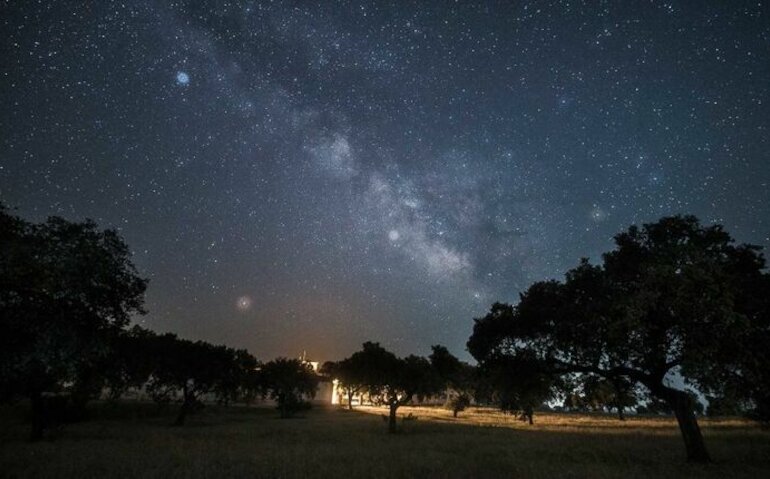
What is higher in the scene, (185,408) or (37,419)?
(37,419)

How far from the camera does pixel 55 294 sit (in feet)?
59.1

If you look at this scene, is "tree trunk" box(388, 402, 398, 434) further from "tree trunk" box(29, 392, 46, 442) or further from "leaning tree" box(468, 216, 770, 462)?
"tree trunk" box(29, 392, 46, 442)

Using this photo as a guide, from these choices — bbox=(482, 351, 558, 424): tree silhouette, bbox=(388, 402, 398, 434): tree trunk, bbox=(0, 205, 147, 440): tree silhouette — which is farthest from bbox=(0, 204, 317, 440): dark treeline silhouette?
bbox=(388, 402, 398, 434): tree trunk

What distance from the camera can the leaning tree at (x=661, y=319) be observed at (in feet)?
60.8

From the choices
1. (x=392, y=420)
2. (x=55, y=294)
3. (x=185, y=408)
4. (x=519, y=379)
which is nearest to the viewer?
(x=55, y=294)

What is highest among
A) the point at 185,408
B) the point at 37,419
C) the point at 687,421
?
the point at 687,421

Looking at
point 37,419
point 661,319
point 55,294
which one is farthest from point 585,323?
point 37,419

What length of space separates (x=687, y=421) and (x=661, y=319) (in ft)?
21.4

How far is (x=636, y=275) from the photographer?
21641mm

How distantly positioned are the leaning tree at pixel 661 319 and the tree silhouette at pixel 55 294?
73.4 ft

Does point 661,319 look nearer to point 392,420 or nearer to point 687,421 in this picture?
point 687,421

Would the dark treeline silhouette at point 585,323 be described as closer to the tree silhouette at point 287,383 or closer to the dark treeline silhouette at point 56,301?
the dark treeline silhouette at point 56,301

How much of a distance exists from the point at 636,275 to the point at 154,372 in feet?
200

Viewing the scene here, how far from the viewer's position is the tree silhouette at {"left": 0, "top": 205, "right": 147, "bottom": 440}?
52.3 feet
